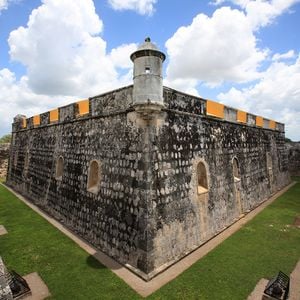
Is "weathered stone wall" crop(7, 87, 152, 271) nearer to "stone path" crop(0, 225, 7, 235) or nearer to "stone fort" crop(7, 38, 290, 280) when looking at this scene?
"stone fort" crop(7, 38, 290, 280)

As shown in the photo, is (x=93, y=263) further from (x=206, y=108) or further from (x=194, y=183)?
(x=206, y=108)

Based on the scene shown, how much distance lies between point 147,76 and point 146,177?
2.64 metres

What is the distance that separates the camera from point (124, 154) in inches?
294

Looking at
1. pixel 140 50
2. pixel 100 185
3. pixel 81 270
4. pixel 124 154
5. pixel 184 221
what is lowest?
pixel 81 270

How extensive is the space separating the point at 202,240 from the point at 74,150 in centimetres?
594

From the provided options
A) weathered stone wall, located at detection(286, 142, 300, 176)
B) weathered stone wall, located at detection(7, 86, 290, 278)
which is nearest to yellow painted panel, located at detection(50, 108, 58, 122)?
weathered stone wall, located at detection(7, 86, 290, 278)

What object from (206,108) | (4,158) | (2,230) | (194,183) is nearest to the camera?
(194,183)

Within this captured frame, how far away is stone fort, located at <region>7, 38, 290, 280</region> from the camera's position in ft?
22.1

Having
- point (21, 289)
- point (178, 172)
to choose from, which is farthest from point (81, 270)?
point (178, 172)

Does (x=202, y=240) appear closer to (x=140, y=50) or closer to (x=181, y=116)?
(x=181, y=116)

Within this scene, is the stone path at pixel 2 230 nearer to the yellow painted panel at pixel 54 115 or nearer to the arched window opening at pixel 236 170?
the yellow painted panel at pixel 54 115

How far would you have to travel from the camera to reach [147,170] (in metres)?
6.70

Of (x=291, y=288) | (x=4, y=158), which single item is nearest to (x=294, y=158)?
(x=291, y=288)

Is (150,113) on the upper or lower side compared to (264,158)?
upper
